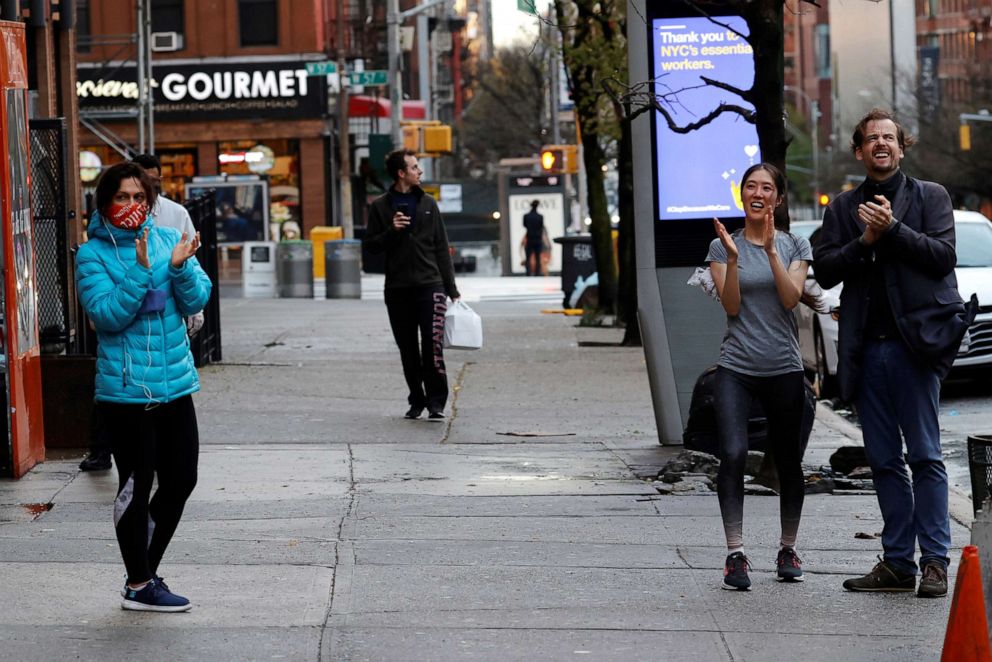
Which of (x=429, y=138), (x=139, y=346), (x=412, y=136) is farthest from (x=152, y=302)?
(x=412, y=136)

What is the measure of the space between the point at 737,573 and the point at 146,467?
7.48ft

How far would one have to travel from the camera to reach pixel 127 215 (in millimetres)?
6445

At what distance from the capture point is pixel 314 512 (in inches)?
348

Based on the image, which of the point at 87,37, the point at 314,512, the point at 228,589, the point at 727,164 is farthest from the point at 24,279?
the point at 87,37

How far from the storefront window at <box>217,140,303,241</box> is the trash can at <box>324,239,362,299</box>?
14.2 metres

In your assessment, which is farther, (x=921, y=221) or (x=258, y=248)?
(x=258, y=248)

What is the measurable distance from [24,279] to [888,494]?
5026mm

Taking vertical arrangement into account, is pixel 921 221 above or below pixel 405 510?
above

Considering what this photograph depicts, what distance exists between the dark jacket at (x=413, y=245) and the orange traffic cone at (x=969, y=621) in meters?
7.46

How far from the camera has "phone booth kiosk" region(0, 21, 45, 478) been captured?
942 cm

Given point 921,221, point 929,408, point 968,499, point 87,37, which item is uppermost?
point 87,37

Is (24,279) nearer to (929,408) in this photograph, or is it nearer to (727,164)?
(727,164)

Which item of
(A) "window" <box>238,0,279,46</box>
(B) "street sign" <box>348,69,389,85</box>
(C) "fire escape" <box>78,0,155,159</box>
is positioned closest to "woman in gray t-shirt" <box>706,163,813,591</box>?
(B) "street sign" <box>348,69,389,85</box>

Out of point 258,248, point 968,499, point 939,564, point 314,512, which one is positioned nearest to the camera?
→ point 939,564
